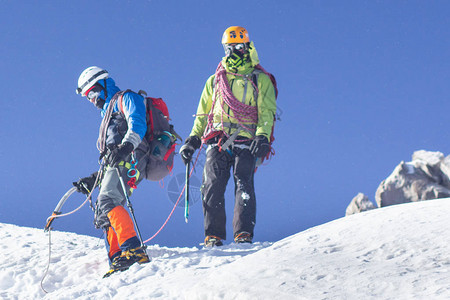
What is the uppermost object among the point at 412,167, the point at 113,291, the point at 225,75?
the point at 412,167

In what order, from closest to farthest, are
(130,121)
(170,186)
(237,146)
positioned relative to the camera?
1. (130,121)
2. (237,146)
3. (170,186)

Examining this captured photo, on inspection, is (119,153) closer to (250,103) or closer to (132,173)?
(132,173)

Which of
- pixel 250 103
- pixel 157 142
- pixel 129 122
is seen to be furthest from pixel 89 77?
pixel 250 103

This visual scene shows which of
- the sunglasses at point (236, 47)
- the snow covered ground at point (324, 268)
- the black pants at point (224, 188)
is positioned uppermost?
the sunglasses at point (236, 47)

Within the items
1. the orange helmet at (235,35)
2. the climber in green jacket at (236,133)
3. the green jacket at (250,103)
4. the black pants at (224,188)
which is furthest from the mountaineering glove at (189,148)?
the orange helmet at (235,35)

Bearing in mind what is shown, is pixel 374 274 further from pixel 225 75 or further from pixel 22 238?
pixel 22 238

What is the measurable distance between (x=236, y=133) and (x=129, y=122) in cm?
135

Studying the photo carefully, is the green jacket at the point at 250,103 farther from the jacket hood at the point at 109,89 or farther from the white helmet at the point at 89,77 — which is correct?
the white helmet at the point at 89,77

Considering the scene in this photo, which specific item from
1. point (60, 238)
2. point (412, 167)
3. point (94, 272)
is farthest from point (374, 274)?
point (412, 167)

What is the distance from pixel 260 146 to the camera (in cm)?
575

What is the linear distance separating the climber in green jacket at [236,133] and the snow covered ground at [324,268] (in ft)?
1.74

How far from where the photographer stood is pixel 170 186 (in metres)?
6.64

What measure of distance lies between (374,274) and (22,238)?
679 centimetres

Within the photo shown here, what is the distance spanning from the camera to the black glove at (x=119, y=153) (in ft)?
16.8
